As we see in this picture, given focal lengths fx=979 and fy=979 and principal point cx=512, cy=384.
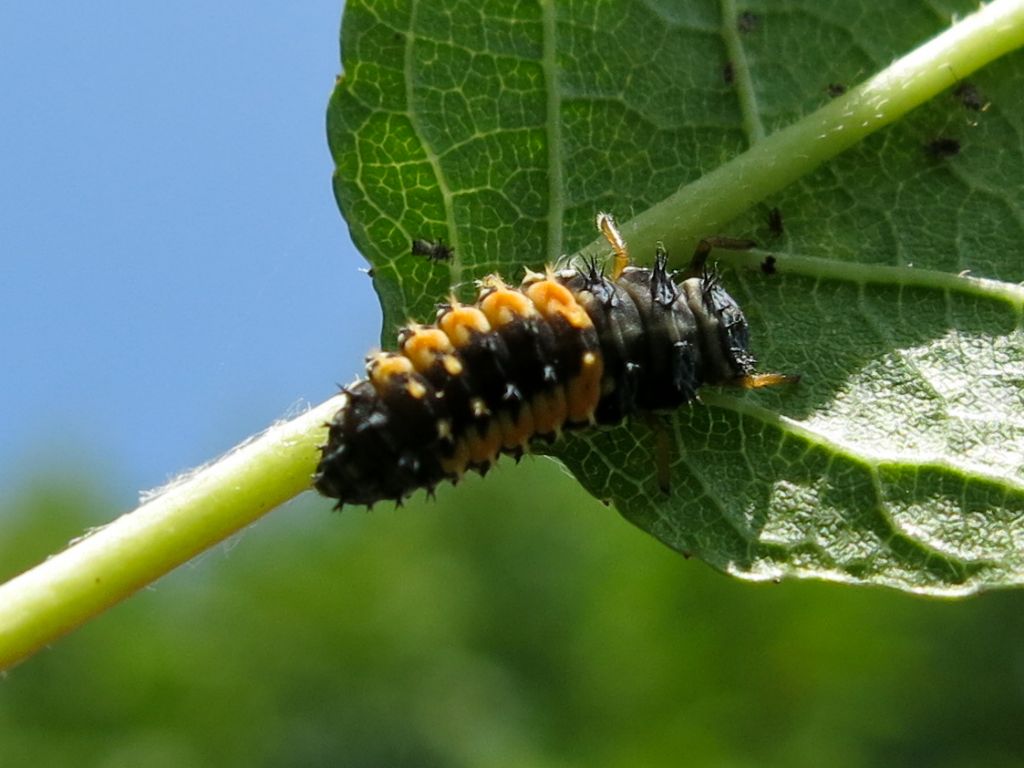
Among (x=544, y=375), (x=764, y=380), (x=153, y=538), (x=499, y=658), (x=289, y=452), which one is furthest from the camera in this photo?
(x=499, y=658)

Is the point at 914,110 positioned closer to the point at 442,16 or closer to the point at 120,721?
the point at 442,16

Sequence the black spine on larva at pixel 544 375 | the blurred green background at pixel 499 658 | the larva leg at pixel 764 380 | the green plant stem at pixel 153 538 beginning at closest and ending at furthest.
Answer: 1. the green plant stem at pixel 153 538
2. the black spine on larva at pixel 544 375
3. the larva leg at pixel 764 380
4. the blurred green background at pixel 499 658

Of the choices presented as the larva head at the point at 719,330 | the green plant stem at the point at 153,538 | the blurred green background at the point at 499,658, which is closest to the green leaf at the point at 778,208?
the larva head at the point at 719,330

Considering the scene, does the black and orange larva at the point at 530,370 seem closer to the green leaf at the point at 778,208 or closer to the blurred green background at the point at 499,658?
the green leaf at the point at 778,208

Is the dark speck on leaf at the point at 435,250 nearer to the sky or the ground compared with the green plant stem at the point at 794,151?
nearer to the sky

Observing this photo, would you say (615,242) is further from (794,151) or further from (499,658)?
(499,658)

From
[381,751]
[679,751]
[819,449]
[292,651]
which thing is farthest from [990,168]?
[292,651]

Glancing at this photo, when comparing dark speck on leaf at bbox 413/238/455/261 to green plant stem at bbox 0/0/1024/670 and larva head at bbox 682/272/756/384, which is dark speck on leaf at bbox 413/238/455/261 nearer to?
green plant stem at bbox 0/0/1024/670

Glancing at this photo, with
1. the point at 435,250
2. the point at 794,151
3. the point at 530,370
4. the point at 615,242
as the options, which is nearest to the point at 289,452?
the point at 530,370
